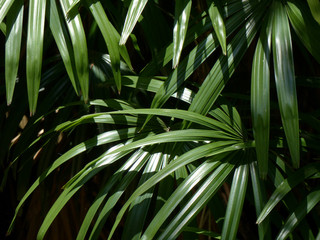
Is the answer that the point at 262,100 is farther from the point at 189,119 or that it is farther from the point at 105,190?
the point at 105,190

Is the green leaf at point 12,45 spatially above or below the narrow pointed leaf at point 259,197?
above

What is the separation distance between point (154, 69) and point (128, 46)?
278 millimetres

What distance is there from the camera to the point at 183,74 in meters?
0.83

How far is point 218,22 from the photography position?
79 centimetres

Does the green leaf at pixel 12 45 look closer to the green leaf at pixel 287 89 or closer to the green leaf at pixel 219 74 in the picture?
the green leaf at pixel 219 74

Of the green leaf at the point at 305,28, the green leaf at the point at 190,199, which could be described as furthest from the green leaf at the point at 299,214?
the green leaf at the point at 305,28

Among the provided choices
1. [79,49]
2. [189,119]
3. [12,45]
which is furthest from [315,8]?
[12,45]

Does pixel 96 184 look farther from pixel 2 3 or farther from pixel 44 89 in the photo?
pixel 2 3

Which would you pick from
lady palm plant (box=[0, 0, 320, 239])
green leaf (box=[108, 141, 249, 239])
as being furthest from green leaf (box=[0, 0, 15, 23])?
green leaf (box=[108, 141, 249, 239])

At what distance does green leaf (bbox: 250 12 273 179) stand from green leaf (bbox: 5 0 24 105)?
392mm

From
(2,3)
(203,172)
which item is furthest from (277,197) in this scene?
(2,3)

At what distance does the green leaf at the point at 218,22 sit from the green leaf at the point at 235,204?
0.65 ft

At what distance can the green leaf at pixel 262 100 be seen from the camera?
2.35 ft

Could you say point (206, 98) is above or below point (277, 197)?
above
